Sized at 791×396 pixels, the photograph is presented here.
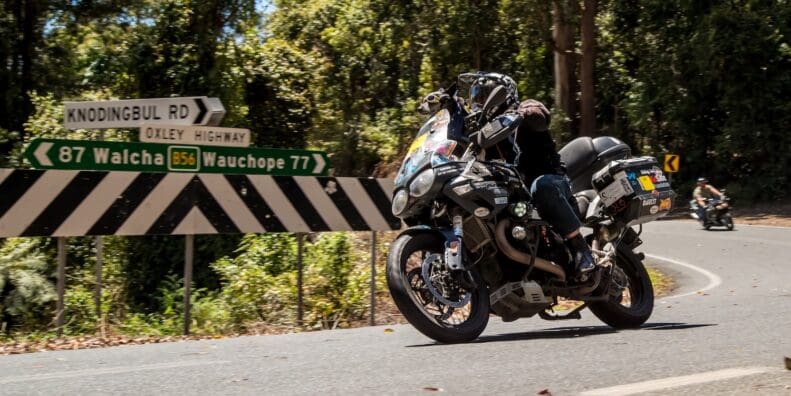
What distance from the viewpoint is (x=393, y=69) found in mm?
40062

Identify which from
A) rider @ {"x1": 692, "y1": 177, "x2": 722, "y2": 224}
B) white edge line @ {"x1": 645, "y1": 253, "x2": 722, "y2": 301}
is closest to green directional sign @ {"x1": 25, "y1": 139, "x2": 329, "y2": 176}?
white edge line @ {"x1": 645, "y1": 253, "x2": 722, "y2": 301}

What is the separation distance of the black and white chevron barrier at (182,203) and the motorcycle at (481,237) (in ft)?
7.10

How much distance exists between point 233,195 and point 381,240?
6.95 m

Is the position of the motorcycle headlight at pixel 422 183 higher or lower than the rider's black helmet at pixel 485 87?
lower

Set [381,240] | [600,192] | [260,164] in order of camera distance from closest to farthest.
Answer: [600,192]
[260,164]
[381,240]

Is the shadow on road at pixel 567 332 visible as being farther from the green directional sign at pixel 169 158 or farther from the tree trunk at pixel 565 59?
the tree trunk at pixel 565 59

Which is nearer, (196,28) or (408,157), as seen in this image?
(408,157)

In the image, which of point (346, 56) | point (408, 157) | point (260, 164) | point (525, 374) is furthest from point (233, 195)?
point (346, 56)

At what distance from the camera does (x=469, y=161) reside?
6.97 meters

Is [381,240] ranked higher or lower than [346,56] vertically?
lower

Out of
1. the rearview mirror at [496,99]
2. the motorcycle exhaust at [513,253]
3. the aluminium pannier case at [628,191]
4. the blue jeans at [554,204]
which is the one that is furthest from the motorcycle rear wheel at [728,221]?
the rearview mirror at [496,99]

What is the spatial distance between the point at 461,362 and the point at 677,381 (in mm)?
1216

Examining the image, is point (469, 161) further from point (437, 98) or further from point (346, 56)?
point (346, 56)

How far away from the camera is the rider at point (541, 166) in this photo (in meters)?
7.26
